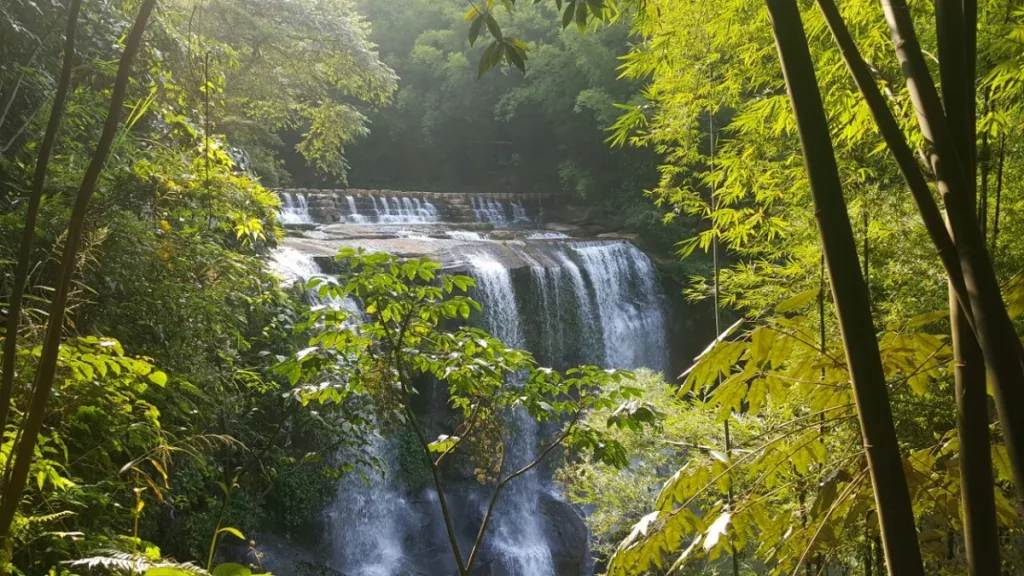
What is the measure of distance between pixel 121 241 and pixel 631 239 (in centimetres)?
1188

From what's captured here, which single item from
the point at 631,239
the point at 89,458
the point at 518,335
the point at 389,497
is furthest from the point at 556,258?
the point at 89,458

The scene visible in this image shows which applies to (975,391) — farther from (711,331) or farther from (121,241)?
(711,331)

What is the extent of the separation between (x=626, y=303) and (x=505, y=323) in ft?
9.97

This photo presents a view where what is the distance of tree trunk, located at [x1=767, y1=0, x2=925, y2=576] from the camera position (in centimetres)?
58

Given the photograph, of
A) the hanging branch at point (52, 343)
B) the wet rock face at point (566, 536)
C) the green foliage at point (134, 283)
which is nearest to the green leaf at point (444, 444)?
the green foliage at point (134, 283)

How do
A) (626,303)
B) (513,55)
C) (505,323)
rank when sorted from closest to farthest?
(513,55), (505,323), (626,303)

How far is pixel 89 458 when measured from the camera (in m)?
1.97

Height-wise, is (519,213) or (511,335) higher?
(519,213)

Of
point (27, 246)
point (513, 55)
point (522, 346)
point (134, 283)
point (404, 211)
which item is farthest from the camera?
point (404, 211)

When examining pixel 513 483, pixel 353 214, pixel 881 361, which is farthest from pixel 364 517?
pixel 881 361

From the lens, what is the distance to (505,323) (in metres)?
9.95

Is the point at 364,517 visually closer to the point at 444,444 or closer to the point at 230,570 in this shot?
the point at 444,444

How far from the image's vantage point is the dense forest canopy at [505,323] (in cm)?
62

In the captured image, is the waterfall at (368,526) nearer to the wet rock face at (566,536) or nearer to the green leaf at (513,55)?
the wet rock face at (566,536)
